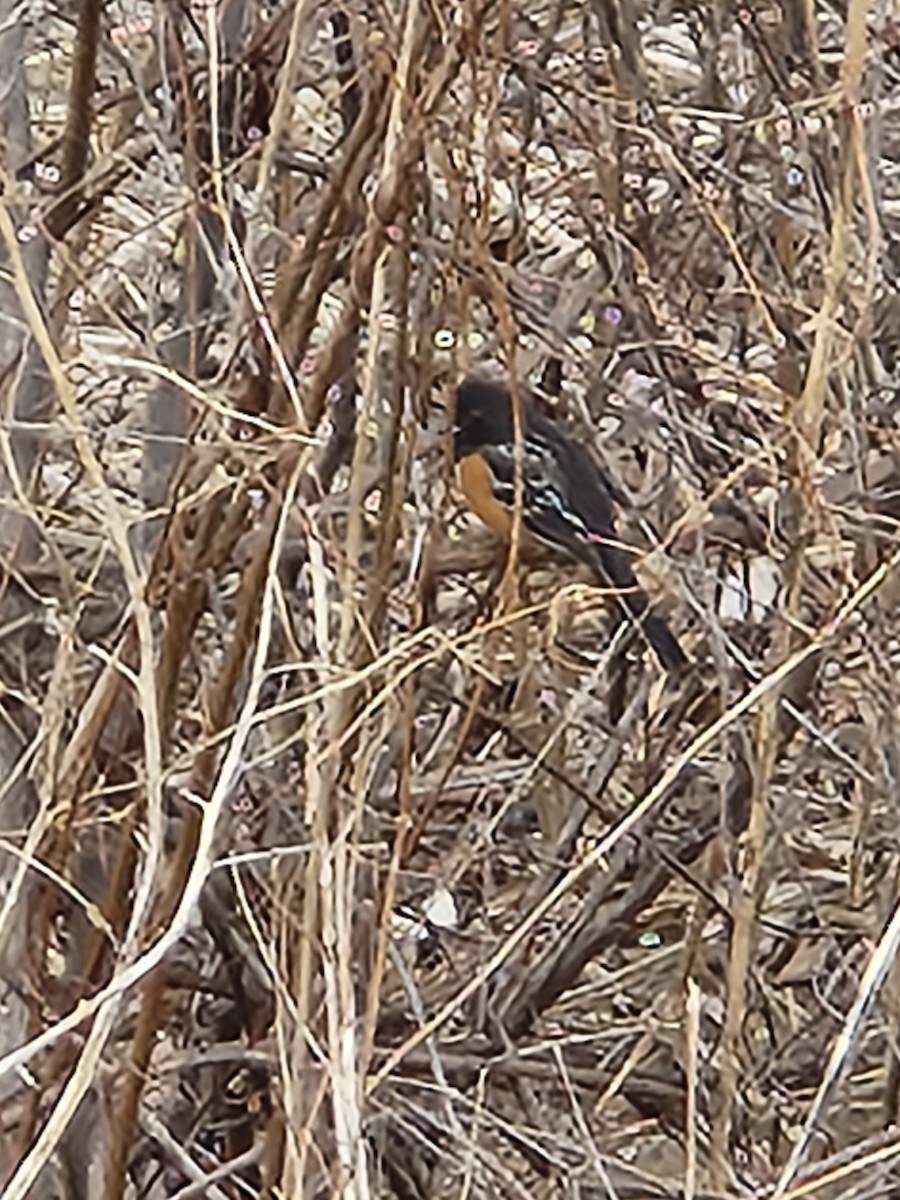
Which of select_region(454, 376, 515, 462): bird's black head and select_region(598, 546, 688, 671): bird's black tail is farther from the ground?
select_region(454, 376, 515, 462): bird's black head

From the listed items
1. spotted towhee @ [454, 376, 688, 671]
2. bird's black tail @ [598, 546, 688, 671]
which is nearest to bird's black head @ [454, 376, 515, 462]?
spotted towhee @ [454, 376, 688, 671]

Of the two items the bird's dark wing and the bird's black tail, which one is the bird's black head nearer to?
the bird's dark wing

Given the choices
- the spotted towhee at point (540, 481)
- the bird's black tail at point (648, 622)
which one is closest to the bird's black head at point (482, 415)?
the spotted towhee at point (540, 481)

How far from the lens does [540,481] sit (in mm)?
4090

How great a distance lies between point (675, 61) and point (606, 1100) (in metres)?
1.74

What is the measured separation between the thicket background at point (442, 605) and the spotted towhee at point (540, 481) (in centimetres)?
6

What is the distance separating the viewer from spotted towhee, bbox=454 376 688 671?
372 cm

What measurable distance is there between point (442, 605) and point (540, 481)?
39 centimetres

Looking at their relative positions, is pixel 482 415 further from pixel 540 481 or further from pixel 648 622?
pixel 648 622

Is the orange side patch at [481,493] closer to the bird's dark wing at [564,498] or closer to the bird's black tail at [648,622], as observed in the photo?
the bird's dark wing at [564,498]

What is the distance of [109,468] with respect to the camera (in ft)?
11.6

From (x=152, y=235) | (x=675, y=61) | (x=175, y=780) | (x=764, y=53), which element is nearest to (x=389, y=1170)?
(x=175, y=780)

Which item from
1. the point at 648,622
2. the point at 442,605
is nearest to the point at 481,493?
the point at 442,605

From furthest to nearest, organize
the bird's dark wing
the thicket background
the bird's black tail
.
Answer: the bird's dark wing
the bird's black tail
the thicket background
